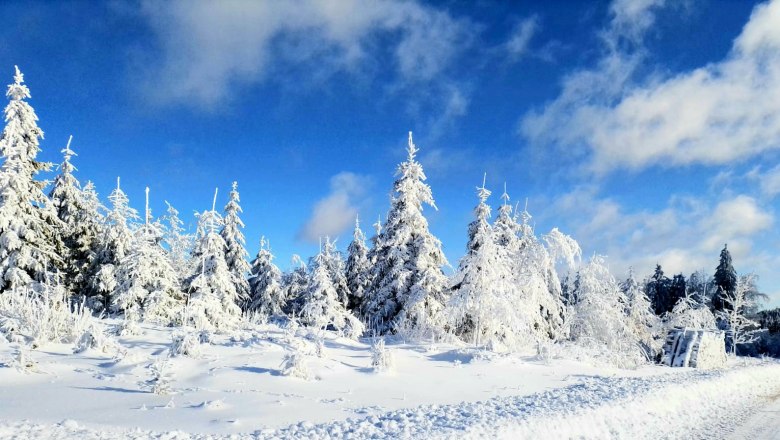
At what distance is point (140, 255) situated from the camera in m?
19.9

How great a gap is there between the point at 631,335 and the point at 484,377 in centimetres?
1669

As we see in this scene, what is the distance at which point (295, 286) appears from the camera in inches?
1594

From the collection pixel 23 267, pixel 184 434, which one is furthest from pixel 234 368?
pixel 23 267

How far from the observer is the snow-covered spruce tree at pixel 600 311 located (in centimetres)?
2372

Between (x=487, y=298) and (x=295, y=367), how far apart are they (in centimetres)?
969

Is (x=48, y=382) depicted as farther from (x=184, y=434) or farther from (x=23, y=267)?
(x=23, y=267)

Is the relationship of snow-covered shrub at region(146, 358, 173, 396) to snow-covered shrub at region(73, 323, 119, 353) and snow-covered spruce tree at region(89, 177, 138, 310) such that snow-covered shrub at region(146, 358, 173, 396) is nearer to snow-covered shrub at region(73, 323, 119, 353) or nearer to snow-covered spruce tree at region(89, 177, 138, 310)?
snow-covered shrub at region(73, 323, 119, 353)

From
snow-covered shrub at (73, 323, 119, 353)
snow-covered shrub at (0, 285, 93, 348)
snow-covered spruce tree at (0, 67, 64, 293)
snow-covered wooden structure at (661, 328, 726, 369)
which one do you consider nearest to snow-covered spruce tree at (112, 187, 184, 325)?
snow-covered spruce tree at (0, 67, 64, 293)

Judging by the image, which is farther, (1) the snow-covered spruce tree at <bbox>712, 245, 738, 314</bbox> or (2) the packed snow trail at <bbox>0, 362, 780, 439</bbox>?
(1) the snow-covered spruce tree at <bbox>712, 245, 738, 314</bbox>

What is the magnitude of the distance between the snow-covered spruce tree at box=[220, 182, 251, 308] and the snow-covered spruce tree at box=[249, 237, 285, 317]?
3.13 meters

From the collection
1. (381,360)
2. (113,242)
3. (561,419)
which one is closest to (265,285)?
(113,242)

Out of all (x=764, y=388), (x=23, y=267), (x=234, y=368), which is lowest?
(x=764, y=388)

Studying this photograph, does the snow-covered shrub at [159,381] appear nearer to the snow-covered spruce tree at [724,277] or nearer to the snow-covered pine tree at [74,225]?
the snow-covered pine tree at [74,225]

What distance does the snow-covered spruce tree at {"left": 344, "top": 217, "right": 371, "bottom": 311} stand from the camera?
35.2m
